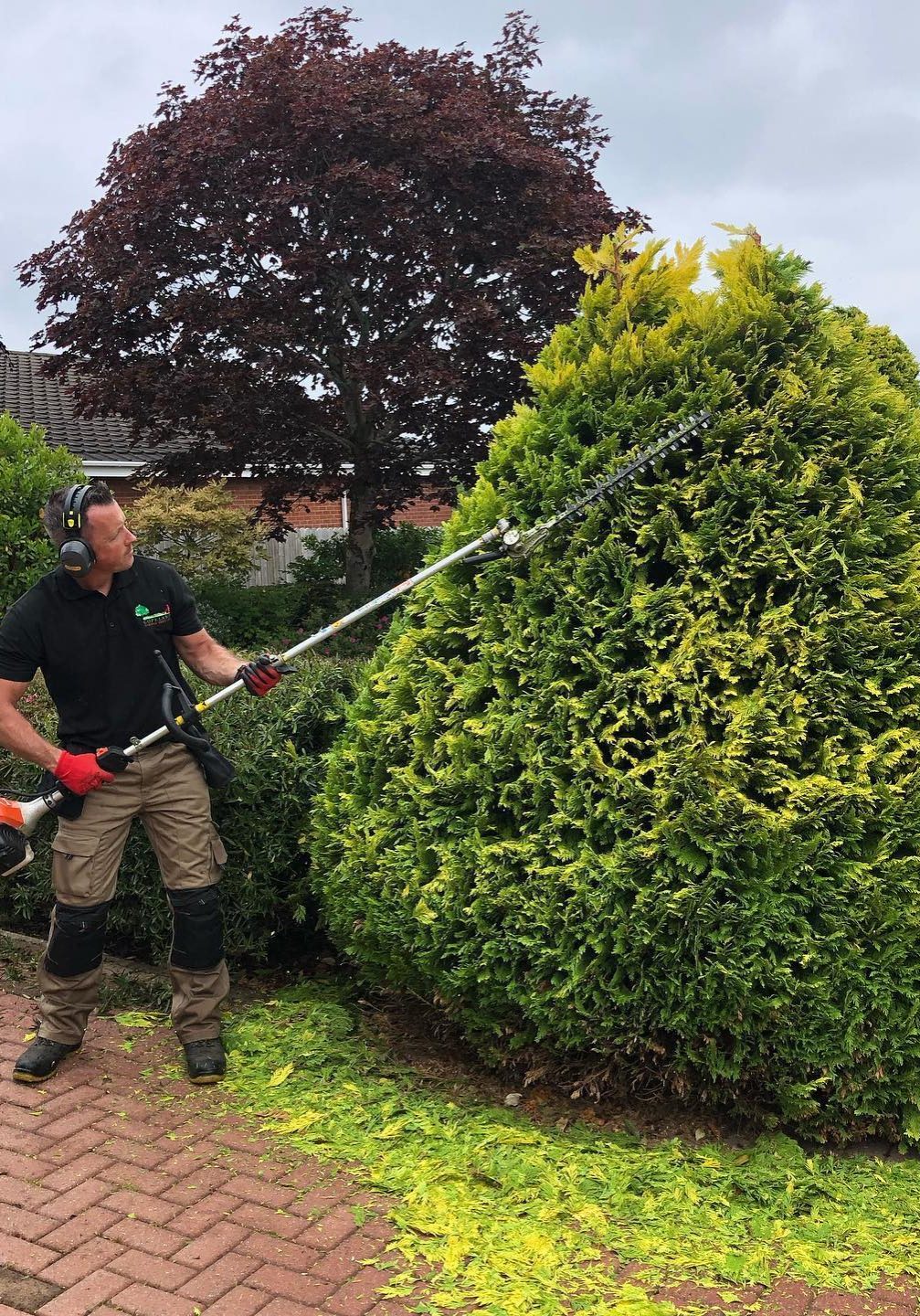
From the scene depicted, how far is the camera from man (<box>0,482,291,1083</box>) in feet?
13.1

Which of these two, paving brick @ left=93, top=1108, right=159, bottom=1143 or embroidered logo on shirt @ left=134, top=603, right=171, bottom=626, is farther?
embroidered logo on shirt @ left=134, top=603, right=171, bottom=626

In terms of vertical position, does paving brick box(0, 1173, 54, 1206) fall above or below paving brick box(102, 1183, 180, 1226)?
above

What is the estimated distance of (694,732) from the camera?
3271 millimetres

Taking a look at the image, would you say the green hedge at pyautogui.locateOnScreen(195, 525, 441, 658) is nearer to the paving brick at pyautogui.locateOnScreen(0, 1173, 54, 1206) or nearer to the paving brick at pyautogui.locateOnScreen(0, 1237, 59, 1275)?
the paving brick at pyautogui.locateOnScreen(0, 1173, 54, 1206)

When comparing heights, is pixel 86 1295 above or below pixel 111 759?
below

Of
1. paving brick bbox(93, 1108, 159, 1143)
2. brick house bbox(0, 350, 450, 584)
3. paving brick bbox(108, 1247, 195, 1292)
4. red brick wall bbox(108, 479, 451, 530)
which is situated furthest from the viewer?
red brick wall bbox(108, 479, 451, 530)

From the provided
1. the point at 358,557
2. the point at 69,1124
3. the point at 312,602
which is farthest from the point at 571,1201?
the point at 312,602

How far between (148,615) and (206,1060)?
65.4 inches

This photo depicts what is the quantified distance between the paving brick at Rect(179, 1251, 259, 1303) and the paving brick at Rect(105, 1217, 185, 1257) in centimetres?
14

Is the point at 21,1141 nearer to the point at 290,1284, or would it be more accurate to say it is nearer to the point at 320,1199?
the point at 320,1199

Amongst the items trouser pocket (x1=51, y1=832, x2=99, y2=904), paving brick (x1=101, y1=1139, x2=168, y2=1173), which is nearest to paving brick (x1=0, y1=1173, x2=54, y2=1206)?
paving brick (x1=101, y1=1139, x2=168, y2=1173)

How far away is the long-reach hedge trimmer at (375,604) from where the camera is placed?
349cm

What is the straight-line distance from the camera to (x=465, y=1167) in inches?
134

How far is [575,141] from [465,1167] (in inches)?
546
